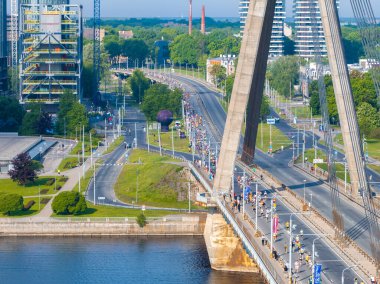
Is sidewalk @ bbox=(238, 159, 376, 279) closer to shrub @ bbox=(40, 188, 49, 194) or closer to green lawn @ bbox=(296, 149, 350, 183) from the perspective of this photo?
green lawn @ bbox=(296, 149, 350, 183)

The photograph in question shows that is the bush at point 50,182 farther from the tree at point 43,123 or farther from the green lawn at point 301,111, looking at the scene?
the green lawn at point 301,111

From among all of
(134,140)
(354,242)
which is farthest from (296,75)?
(354,242)

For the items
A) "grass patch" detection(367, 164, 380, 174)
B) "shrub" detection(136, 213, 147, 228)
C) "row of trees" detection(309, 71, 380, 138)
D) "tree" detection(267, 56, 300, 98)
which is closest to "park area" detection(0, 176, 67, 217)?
"shrub" detection(136, 213, 147, 228)

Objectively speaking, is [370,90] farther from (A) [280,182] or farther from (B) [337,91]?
(B) [337,91]

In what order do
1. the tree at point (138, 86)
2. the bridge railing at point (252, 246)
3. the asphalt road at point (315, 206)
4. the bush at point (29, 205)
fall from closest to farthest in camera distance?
the bridge railing at point (252, 246)
the asphalt road at point (315, 206)
the bush at point (29, 205)
the tree at point (138, 86)

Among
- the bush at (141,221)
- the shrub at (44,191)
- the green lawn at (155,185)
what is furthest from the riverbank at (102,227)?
the shrub at (44,191)

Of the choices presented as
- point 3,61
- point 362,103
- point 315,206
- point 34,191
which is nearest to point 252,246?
point 315,206
